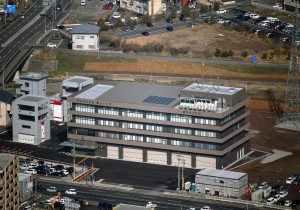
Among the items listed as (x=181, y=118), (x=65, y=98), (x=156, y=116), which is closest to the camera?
(x=181, y=118)

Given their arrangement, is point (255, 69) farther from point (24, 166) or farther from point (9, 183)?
point (9, 183)

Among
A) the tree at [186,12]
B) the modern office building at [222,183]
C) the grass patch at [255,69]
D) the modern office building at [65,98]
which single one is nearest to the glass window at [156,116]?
the modern office building at [222,183]

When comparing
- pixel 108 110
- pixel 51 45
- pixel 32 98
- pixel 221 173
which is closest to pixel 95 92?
pixel 108 110

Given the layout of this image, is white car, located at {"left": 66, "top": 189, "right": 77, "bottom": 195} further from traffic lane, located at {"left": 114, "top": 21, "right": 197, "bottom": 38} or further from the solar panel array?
traffic lane, located at {"left": 114, "top": 21, "right": 197, "bottom": 38}

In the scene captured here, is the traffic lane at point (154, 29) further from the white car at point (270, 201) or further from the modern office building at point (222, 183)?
the white car at point (270, 201)

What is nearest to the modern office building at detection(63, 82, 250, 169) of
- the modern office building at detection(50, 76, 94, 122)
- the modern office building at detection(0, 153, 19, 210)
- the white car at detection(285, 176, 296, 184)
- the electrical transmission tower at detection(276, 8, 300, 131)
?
the modern office building at detection(50, 76, 94, 122)

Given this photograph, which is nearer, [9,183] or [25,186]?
[9,183]

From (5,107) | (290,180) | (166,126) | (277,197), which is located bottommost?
(277,197)
